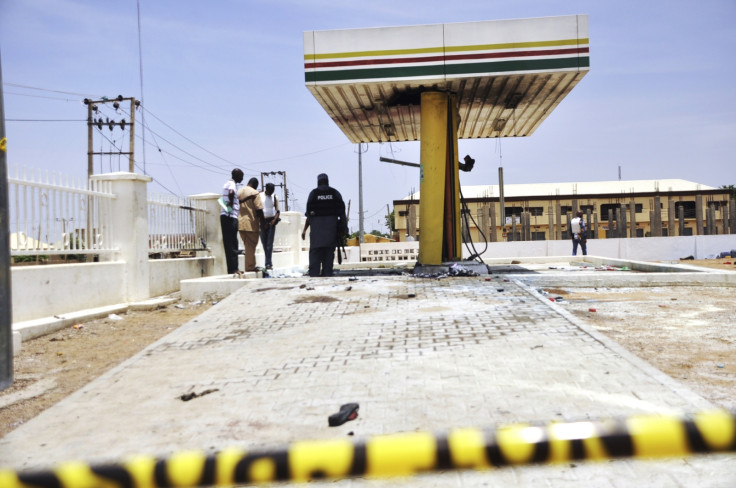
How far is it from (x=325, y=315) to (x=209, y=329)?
45.6 inches

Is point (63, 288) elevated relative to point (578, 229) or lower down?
lower down

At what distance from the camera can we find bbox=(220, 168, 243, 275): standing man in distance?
9656 mm

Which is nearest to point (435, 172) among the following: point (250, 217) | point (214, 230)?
point (250, 217)

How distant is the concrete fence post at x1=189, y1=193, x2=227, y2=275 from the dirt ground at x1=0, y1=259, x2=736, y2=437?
3.63 metres

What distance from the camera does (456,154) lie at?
9.73 m

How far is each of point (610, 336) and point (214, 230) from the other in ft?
28.3

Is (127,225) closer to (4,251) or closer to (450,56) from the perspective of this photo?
(4,251)

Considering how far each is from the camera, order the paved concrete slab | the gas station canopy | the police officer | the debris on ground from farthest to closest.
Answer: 1. the police officer
2. the gas station canopy
3. the debris on ground
4. the paved concrete slab

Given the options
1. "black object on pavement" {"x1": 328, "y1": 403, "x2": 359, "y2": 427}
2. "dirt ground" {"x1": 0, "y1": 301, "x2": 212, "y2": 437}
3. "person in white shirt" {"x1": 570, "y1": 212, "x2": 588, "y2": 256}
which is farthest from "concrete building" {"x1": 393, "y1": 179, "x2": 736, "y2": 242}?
"black object on pavement" {"x1": 328, "y1": 403, "x2": 359, "y2": 427}

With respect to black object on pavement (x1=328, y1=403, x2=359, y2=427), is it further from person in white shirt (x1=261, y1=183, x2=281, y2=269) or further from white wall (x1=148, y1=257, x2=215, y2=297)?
person in white shirt (x1=261, y1=183, x2=281, y2=269)

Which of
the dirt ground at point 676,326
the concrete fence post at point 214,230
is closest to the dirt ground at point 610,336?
the dirt ground at point 676,326

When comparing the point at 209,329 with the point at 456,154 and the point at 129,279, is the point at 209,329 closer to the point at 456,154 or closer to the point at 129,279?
the point at 129,279

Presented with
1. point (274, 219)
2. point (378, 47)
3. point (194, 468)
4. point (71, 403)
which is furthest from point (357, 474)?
point (274, 219)

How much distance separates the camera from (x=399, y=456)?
2.18 metres
